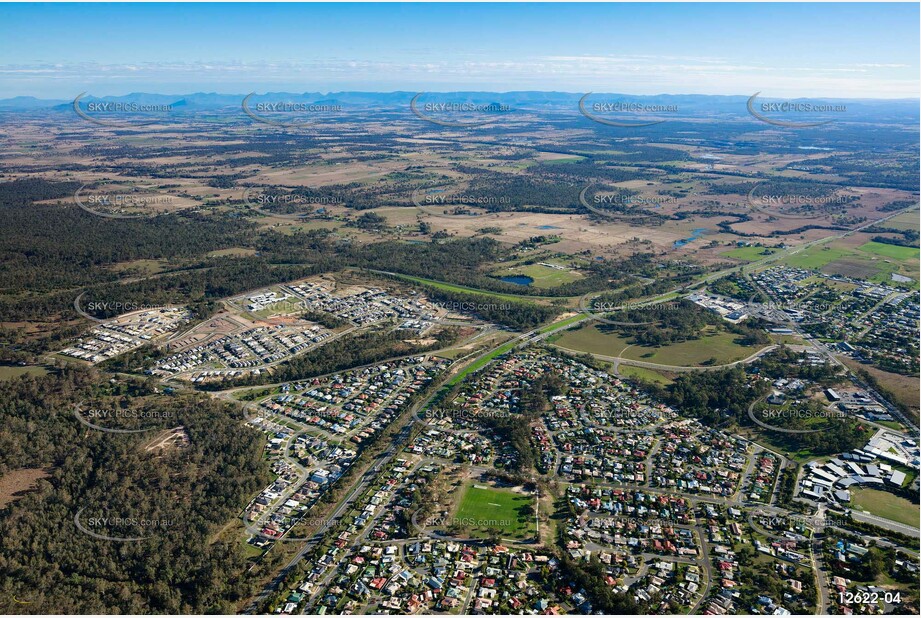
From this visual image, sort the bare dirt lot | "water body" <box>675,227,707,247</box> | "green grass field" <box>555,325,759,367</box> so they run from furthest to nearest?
"water body" <box>675,227,707,247</box>, "green grass field" <box>555,325,759,367</box>, the bare dirt lot

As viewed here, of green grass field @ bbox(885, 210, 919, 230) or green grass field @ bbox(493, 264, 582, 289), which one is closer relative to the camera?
green grass field @ bbox(493, 264, 582, 289)

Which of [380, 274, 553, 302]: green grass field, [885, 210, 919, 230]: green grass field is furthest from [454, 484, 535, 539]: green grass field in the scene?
[885, 210, 919, 230]: green grass field

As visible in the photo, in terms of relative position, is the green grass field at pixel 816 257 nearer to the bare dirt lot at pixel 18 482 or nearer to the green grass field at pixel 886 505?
the green grass field at pixel 886 505

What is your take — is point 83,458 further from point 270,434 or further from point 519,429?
point 519,429

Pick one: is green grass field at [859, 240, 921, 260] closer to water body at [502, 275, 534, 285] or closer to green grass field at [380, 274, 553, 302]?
water body at [502, 275, 534, 285]

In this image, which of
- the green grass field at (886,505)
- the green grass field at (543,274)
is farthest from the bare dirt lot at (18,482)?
the green grass field at (543,274)

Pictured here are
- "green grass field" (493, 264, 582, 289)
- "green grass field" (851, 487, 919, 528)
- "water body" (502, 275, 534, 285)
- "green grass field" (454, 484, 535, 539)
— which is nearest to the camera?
"green grass field" (454, 484, 535, 539)

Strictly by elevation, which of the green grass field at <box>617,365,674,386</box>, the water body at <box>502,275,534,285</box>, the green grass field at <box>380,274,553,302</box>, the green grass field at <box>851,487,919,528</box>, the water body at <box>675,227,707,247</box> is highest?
the water body at <box>675,227,707,247</box>
